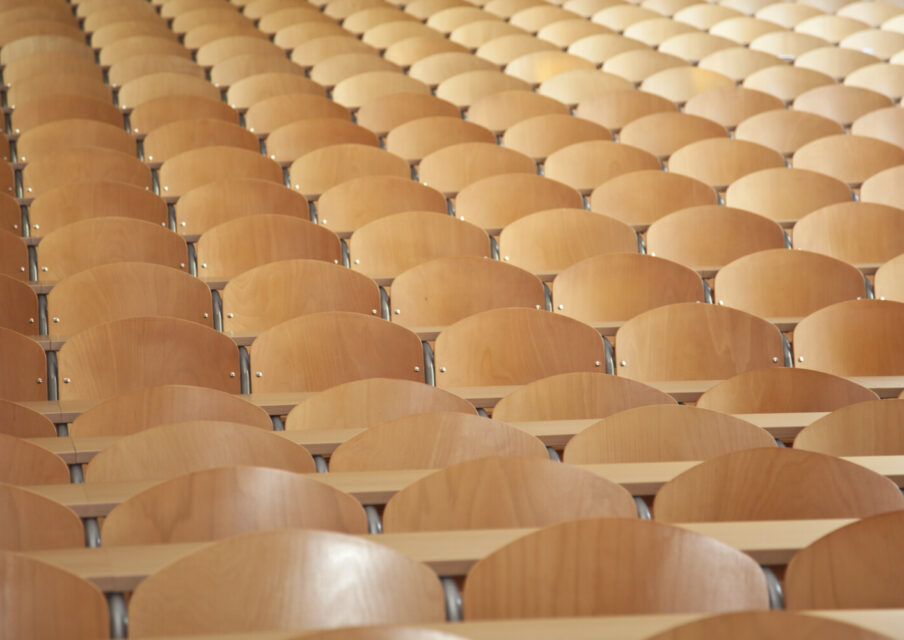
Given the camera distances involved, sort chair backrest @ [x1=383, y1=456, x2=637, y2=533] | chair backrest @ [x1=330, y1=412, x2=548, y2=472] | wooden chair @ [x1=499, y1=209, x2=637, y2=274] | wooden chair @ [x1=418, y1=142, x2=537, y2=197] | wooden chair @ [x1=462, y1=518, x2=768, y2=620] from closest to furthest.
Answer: wooden chair @ [x1=462, y1=518, x2=768, y2=620], chair backrest @ [x1=383, y1=456, x2=637, y2=533], chair backrest @ [x1=330, y1=412, x2=548, y2=472], wooden chair @ [x1=499, y1=209, x2=637, y2=274], wooden chair @ [x1=418, y1=142, x2=537, y2=197]

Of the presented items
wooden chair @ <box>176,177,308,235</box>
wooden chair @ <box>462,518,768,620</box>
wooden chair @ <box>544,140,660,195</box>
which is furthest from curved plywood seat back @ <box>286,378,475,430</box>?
wooden chair @ <box>544,140,660,195</box>

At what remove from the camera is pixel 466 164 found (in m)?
1.70

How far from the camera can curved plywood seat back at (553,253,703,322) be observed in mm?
1316

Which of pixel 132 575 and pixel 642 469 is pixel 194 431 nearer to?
pixel 132 575

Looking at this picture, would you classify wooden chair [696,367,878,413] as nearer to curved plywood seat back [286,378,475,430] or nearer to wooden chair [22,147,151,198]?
curved plywood seat back [286,378,475,430]

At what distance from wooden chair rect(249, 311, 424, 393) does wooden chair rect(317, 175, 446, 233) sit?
15.6 inches

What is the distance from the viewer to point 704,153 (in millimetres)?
1755

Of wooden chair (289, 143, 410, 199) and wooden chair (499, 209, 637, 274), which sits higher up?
wooden chair (289, 143, 410, 199)

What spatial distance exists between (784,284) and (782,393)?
1.15 ft

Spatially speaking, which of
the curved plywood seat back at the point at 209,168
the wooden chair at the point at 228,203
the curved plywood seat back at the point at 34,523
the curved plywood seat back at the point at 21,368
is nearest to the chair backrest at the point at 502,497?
Answer: the curved plywood seat back at the point at 34,523

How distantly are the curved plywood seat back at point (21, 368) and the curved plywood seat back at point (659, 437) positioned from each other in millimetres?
571

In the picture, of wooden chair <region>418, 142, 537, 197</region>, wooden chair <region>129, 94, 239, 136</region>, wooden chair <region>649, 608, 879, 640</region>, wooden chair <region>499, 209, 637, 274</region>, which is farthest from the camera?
wooden chair <region>129, 94, 239, 136</region>

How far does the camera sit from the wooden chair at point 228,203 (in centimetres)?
149

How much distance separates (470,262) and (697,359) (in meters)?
0.30
